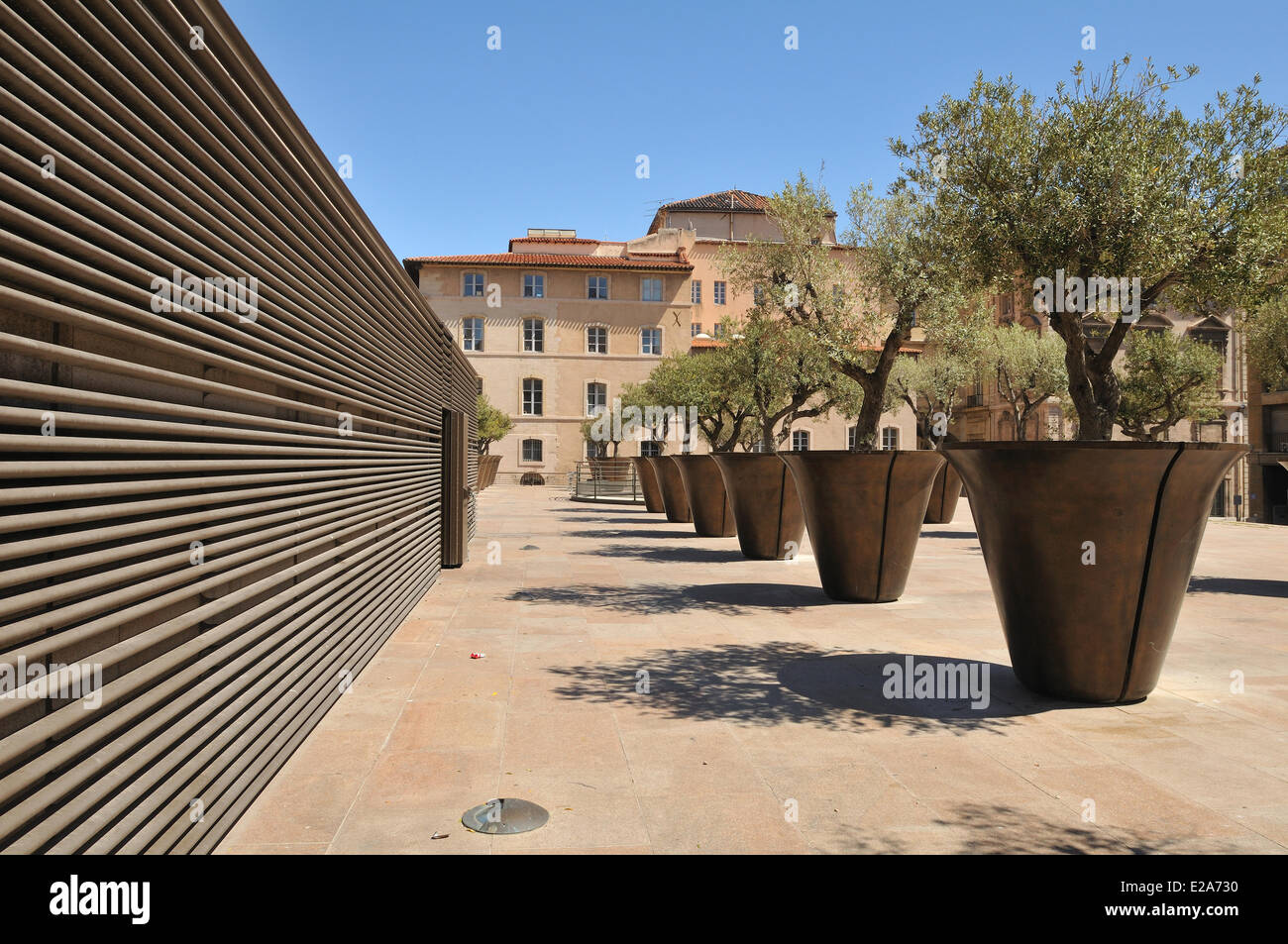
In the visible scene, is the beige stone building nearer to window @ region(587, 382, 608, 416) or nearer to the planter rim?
window @ region(587, 382, 608, 416)

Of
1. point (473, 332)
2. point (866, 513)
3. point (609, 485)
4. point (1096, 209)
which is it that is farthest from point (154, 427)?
point (473, 332)

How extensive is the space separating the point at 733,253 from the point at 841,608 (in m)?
11.1

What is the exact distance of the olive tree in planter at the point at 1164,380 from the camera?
33562mm

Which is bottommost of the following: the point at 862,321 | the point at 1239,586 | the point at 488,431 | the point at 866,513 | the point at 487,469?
the point at 1239,586

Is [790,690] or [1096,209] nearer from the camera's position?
[790,690]

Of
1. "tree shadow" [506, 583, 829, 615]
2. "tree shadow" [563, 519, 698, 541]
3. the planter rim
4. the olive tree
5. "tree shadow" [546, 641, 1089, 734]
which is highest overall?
the olive tree

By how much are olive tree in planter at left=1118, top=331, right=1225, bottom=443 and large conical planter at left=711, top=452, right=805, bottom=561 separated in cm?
2616

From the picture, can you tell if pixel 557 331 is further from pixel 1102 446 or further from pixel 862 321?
pixel 1102 446

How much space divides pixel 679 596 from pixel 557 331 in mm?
39475

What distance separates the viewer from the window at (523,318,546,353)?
1855 inches

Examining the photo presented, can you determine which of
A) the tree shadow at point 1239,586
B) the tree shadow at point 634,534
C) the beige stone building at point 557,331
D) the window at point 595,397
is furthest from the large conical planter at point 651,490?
the window at point 595,397

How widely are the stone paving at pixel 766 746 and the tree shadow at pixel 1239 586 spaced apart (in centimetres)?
166

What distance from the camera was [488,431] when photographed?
39969 millimetres

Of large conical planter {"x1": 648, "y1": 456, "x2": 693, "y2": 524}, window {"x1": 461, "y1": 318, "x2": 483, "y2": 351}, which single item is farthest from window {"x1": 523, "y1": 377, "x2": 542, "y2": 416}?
large conical planter {"x1": 648, "y1": 456, "x2": 693, "y2": 524}
